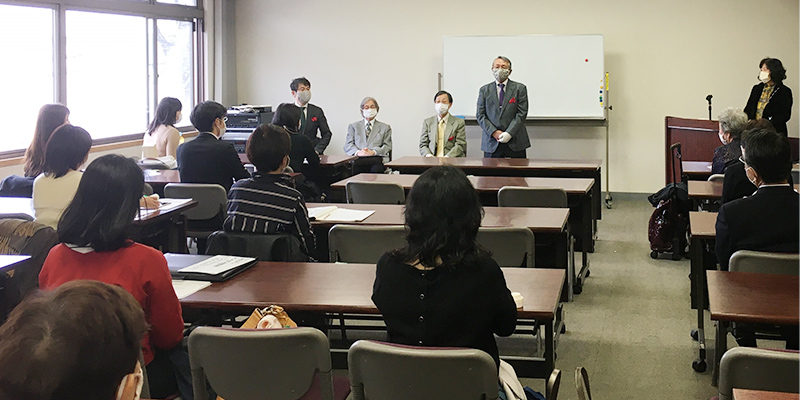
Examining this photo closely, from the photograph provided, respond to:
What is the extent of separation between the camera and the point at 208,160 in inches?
210

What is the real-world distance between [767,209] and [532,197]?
73.3 inches

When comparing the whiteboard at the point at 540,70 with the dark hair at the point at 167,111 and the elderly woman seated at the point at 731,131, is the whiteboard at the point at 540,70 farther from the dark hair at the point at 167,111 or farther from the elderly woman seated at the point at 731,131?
the dark hair at the point at 167,111

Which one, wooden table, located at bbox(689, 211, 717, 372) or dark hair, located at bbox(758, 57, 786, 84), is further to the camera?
dark hair, located at bbox(758, 57, 786, 84)

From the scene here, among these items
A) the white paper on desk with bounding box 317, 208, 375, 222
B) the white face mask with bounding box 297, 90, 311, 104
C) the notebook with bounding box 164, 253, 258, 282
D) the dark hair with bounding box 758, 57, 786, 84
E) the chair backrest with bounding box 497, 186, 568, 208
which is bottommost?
the notebook with bounding box 164, 253, 258, 282

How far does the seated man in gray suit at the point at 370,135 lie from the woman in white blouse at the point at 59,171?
169 inches

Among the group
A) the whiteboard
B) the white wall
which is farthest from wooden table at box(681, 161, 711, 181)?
the white wall

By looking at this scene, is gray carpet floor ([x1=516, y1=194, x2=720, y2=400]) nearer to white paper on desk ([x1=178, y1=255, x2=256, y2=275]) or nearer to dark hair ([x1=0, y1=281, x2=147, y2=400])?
white paper on desk ([x1=178, y1=255, x2=256, y2=275])

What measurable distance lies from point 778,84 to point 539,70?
257 cm

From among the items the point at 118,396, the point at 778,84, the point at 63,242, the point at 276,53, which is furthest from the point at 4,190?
the point at 778,84

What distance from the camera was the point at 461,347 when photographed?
2.26 metres

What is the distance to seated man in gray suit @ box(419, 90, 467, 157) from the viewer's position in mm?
7965

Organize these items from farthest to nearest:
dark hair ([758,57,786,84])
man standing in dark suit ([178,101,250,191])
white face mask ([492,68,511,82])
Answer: white face mask ([492,68,511,82])
dark hair ([758,57,786,84])
man standing in dark suit ([178,101,250,191])

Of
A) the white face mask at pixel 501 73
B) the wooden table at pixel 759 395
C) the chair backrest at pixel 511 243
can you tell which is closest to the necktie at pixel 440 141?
the white face mask at pixel 501 73

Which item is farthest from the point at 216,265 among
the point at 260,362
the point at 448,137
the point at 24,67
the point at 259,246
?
the point at 448,137
